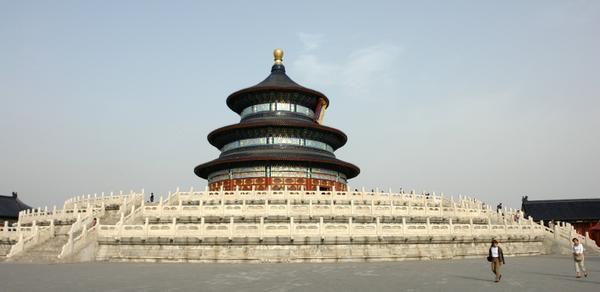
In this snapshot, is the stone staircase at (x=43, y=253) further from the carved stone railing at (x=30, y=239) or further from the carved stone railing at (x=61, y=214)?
the carved stone railing at (x=61, y=214)

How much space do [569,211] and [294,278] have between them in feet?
→ 170

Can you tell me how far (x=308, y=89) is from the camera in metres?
49.1

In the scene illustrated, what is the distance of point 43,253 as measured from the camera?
22.0 metres

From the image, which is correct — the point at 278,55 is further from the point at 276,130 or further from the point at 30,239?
the point at 30,239

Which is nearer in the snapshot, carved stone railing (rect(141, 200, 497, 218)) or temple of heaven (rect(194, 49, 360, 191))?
carved stone railing (rect(141, 200, 497, 218))

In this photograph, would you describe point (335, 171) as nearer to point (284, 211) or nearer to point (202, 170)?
point (202, 170)

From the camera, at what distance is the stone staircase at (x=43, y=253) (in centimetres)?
2136

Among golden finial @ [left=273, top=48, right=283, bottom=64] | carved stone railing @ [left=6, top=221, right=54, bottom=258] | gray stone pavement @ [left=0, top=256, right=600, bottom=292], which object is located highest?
golden finial @ [left=273, top=48, right=283, bottom=64]

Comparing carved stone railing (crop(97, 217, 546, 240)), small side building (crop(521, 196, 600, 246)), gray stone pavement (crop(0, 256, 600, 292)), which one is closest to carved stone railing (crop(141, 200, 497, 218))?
carved stone railing (crop(97, 217, 546, 240))

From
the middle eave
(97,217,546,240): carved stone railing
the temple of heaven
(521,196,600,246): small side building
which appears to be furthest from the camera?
Answer: (521,196,600,246): small side building

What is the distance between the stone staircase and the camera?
21.4 m

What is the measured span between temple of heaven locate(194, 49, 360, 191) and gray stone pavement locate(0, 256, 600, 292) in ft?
74.2

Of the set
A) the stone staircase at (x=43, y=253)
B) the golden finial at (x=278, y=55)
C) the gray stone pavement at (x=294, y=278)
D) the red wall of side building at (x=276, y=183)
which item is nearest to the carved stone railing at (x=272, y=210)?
the stone staircase at (x=43, y=253)

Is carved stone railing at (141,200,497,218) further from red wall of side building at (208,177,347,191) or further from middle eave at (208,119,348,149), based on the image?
middle eave at (208,119,348,149)
